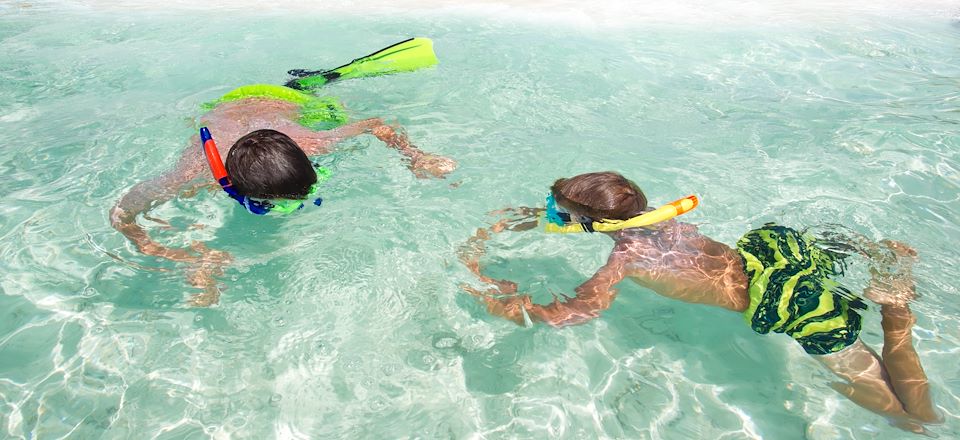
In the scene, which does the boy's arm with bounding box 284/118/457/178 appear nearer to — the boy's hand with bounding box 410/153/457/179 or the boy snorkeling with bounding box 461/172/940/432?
the boy's hand with bounding box 410/153/457/179

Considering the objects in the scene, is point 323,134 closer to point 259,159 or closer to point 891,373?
point 259,159

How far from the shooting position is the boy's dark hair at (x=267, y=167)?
2723 mm

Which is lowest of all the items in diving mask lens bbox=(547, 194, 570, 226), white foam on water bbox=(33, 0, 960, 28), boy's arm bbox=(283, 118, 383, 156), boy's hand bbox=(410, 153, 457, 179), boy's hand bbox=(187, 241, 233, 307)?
boy's hand bbox=(187, 241, 233, 307)

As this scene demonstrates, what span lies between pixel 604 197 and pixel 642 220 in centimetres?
22

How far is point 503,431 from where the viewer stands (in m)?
2.23

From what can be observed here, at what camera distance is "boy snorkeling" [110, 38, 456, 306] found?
275 cm

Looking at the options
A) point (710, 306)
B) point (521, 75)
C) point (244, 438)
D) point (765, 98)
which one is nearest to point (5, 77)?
point (521, 75)

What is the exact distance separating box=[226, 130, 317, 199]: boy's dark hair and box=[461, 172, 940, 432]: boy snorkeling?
112 cm

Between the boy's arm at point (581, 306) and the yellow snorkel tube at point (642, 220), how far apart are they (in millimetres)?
231

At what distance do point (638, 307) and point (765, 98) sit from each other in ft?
12.4

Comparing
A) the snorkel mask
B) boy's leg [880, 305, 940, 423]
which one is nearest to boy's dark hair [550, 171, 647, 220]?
boy's leg [880, 305, 940, 423]

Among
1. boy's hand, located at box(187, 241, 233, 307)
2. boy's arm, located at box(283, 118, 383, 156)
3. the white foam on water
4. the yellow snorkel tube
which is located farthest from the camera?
the white foam on water

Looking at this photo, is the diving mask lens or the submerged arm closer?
the diving mask lens

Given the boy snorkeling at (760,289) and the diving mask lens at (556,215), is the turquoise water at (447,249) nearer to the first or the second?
the boy snorkeling at (760,289)
